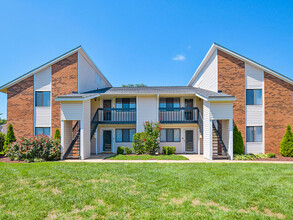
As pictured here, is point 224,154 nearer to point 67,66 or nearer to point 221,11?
point 221,11

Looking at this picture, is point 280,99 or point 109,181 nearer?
point 109,181

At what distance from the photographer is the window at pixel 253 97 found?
45.0 feet

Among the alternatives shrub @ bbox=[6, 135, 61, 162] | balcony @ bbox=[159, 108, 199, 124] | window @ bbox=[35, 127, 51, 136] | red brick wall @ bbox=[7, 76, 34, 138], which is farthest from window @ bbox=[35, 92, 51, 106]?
balcony @ bbox=[159, 108, 199, 124]

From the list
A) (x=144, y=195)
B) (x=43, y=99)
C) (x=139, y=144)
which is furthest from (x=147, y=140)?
(x=43, y=99)

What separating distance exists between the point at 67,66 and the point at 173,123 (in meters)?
10.6

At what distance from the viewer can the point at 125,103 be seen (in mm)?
15984

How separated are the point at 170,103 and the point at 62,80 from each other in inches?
395

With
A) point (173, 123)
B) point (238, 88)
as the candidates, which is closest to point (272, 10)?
point (238, 88)

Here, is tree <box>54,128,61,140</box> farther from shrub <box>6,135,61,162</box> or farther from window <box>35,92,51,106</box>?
window <box>35,92,51,106</box>

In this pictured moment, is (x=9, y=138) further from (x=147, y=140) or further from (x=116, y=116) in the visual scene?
(x=147, y=140)

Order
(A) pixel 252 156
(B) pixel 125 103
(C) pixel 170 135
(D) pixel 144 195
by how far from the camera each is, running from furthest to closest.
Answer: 1. (B) pixel 125 103
2. (C) pixel 170 135
3. (A) pixel 252 156
4. (D) pixel 144 195

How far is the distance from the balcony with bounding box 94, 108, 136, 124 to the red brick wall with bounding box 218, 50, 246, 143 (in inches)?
320

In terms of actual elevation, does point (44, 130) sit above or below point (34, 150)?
above

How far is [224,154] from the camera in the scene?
1270 centimetres
